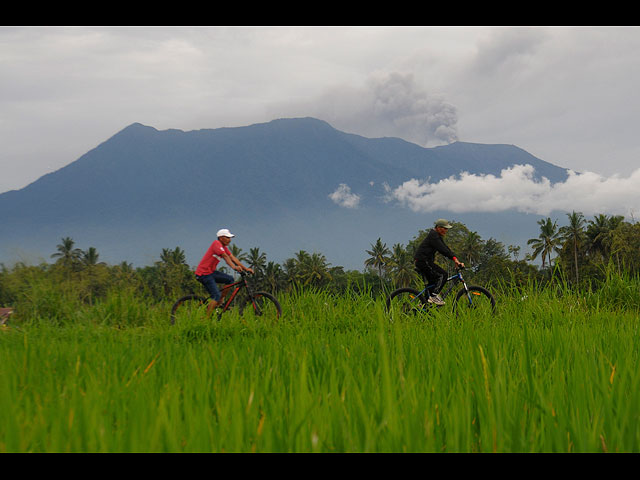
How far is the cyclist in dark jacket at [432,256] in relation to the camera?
8.69 m

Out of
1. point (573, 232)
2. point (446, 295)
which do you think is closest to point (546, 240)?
point (573, 232)

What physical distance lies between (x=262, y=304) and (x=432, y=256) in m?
3.55

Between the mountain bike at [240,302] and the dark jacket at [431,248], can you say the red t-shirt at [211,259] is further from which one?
the dark jacket at [431,248]

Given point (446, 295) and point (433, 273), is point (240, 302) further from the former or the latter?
point (446, 295)

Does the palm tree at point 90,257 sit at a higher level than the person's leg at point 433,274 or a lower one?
higher

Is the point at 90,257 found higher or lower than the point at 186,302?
higher

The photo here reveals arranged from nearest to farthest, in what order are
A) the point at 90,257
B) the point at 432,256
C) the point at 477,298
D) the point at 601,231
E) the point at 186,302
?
the point at 186,302 < the point at 477,298 < the point at 432,256 < the point at 601,231 < the point at 90,257

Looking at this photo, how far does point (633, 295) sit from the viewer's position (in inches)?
316

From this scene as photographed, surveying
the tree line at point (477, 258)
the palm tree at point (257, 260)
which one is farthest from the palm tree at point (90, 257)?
the palm tree at point (257, 260)

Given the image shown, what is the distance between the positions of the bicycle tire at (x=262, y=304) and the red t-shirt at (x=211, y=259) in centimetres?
97

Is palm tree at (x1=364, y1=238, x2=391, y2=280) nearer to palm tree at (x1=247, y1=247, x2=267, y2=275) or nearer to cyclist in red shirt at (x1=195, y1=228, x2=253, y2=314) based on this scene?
palm tree at (x1=247, y1=247, x2=267, y2=275)

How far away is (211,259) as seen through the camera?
8586 millimetres

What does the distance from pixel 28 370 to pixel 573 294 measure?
Result: 8399mm
